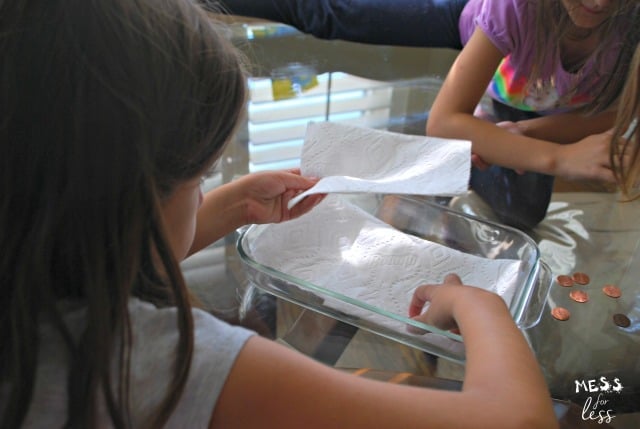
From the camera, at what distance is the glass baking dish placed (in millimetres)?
485

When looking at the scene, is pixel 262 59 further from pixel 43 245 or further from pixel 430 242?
pixel 43 245

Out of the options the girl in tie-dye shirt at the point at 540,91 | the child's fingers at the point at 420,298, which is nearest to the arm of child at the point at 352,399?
the child's fingers at the point at 420,298

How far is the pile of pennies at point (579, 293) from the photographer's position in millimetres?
551

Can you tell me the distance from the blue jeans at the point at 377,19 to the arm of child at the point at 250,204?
55cm

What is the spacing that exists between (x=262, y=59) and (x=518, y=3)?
0.44 m

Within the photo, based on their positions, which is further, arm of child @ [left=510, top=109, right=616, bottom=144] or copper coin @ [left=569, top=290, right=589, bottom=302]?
arm of child @ [left=510, top=109, right=616, bottom=144]

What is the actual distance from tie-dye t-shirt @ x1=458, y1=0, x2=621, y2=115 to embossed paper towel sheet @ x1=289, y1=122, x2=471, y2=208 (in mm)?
238

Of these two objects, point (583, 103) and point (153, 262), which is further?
point (583, 103)

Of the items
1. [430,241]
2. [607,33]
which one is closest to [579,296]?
[430,241]

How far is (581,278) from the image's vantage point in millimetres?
601

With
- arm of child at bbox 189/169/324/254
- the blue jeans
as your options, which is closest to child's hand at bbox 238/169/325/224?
arm of child at bbox 189/169/324/254

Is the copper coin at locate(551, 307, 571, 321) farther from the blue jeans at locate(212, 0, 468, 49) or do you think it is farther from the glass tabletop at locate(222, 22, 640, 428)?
the blue jeans at locate(212, 0, 468, 49)

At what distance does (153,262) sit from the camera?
35 centimetres

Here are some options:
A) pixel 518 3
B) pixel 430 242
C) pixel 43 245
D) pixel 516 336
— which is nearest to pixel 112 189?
pixel 43 245
